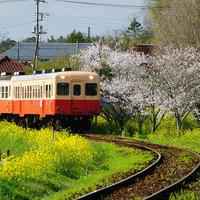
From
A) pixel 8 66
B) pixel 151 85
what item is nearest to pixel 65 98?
pixel 151 85

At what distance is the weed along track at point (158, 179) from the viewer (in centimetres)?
1355

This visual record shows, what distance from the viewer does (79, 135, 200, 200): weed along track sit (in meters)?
13.6

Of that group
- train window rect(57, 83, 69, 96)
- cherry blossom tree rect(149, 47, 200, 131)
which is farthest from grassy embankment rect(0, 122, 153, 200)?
cherry blossom tree rect(149, 47, 200, 131)

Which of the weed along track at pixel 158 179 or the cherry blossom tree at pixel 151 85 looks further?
the cherry blossom tree at pixel 151 85

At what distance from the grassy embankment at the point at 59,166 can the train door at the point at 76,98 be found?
7769 millimetres

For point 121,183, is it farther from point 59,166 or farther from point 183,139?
point 183,139

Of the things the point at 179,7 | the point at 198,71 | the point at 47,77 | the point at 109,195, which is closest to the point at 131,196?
the point at 109,195

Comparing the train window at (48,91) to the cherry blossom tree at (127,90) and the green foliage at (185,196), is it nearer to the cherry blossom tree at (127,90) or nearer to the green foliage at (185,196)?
the cherry blossom tree at (127,90)

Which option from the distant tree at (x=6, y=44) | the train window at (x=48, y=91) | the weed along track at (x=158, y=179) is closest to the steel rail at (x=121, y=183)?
the weed along track at (x=158, y=179)

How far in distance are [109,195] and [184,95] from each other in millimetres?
20729

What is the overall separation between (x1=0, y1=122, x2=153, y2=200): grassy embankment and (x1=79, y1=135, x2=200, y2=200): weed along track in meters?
0.49

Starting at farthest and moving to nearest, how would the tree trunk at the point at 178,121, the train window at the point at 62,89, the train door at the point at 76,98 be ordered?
the tree trunk at the point at 178,121 < the train door at the point at 76,98 < the train window at the point at 62,89

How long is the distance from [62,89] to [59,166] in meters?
14.7

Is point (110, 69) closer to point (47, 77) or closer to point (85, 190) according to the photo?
point (47, 77)
